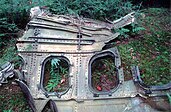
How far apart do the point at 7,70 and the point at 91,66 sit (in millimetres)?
1763

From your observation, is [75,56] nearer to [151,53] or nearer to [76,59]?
[76,59]

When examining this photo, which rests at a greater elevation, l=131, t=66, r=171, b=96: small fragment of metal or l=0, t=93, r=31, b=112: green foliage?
l=131, t=66, r=171, b=96: small fragment of metal

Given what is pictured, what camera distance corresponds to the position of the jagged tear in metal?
4027mm

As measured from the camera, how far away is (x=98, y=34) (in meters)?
5.16

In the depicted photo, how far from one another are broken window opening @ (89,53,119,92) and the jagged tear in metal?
0.51 ft

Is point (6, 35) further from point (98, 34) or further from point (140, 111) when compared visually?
point (140, 111)

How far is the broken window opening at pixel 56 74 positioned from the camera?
4505 millimetres

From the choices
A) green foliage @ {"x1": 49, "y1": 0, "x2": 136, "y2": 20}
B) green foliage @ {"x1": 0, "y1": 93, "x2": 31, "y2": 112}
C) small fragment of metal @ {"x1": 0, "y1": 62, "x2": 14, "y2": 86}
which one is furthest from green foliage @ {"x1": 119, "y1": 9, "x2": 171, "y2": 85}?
small fragment of metal @ {"x1": 0, "y1": 62, "x2": 14, "y2": 86}

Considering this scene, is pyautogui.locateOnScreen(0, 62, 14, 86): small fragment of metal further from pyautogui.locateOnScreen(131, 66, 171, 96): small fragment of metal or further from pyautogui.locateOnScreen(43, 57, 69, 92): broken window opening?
pyautogui.locateOnScreen(131, 66, 171, 96): small fragment of metal

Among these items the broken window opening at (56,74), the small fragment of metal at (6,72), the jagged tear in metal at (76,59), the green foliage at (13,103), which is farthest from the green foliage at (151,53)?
the small fragment of metal at (6,72)

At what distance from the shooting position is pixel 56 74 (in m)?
4.74

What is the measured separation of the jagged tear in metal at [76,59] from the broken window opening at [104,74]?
0.15 m

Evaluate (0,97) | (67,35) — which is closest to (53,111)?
(0,97)

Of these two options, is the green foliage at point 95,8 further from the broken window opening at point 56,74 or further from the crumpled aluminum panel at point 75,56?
the broken window opening at point 56,74
